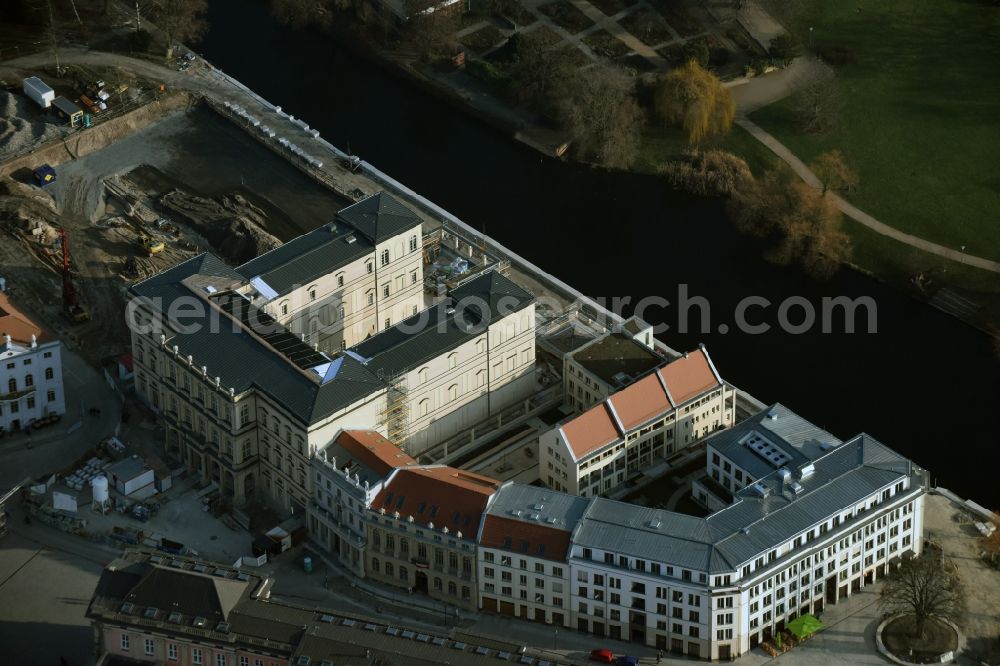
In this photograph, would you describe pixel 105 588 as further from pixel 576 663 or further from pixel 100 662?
pixel 576 663

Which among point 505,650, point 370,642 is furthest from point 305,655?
point 505,650

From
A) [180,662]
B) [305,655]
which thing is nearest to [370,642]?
[305,655]

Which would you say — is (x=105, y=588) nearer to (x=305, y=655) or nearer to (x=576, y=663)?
(x=305, y=655)

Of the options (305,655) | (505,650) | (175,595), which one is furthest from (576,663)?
(175,595)

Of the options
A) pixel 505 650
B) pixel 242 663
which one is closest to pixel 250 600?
pixel 242 663

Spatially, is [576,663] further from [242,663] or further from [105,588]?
[105,588]
